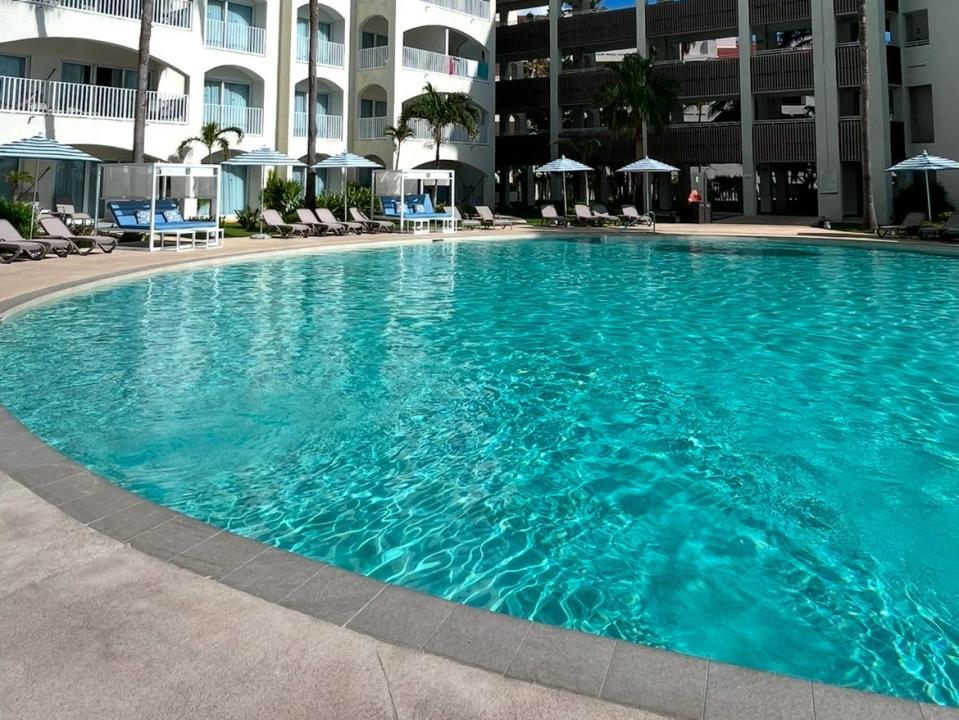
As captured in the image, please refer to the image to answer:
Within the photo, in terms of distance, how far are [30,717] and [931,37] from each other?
4167cm

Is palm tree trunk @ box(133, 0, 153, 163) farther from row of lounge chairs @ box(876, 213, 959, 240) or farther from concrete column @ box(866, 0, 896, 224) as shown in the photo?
concrete column @ box(866, 0, 896, 224)

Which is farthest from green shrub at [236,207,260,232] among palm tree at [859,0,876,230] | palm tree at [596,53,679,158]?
palm tree at [859,0,876,230]

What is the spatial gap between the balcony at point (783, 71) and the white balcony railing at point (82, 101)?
25791 millimetres

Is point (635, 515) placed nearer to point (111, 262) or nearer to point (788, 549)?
point (788, 549)

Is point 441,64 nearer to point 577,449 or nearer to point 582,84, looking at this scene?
point 582,84

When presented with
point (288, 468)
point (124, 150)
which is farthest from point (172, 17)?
point (288, 468)

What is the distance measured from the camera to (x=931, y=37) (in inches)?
1382

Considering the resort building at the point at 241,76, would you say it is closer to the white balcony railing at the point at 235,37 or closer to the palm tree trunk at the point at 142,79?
the white balcony railing at the point at 235,37

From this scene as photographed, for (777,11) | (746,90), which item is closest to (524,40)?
(746,90)

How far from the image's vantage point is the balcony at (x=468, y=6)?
39.5 metres

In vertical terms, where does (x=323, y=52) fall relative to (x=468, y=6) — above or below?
below

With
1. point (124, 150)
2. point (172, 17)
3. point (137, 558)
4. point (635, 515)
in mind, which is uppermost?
point (172, 17)

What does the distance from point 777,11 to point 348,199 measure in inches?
871

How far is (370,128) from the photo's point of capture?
3750 cm
